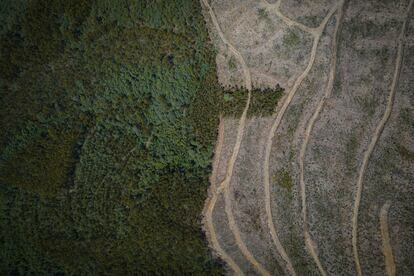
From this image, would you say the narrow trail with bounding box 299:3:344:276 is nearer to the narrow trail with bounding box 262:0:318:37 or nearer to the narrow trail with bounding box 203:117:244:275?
the narrow trail with bounding box 262:0:318:37

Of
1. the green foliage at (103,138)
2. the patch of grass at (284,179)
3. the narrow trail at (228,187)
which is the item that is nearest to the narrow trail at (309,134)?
the patch of grass at (284,179)

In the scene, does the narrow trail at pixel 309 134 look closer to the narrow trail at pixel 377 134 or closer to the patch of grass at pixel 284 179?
the patch of grass at pixel 284 179

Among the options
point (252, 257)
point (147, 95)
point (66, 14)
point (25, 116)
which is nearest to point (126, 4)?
point (66, 14)

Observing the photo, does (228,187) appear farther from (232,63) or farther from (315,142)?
(232,63)

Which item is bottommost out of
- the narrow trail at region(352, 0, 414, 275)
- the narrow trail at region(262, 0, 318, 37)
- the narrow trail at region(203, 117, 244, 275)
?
the narrow trail at region(203, 117, 244, 275)

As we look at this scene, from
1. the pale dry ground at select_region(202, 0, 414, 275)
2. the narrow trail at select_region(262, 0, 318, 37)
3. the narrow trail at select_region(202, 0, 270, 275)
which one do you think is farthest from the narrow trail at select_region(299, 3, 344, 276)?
the narrow trail at select_region(202, 0, 270, 275)

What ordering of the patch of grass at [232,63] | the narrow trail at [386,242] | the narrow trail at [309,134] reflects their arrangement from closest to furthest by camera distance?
the narrow trail at [386,242] < the narrow trail at [309,134] < the patch of grass at [232,63]
